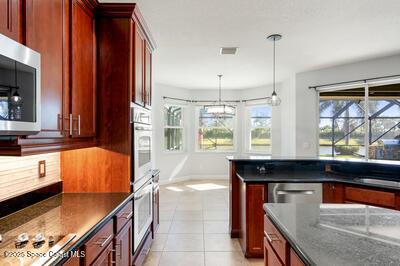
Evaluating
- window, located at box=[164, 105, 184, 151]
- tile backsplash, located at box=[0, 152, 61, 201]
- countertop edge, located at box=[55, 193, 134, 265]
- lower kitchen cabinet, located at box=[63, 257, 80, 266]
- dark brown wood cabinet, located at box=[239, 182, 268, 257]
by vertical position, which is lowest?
dark brown wood cabinet, located at box=[239, 182, 268, 257]

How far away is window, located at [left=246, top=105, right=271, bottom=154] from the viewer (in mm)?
7035

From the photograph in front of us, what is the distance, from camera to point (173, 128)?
23.1 feet

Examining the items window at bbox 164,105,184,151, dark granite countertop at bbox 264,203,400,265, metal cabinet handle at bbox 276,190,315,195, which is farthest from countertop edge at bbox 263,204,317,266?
window at bbox 164,105,184,151

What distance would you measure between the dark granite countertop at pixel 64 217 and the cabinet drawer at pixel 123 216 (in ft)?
0.19

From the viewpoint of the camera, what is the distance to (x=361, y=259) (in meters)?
1.03

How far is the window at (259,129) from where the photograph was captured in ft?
23.1

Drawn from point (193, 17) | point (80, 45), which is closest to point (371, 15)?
point (193, 17)

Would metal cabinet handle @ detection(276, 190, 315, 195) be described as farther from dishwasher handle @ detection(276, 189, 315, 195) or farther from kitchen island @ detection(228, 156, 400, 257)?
kitchen island @ detection(228, 156, 400, 257)

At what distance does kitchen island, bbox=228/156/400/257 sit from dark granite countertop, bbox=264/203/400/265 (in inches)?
40.9

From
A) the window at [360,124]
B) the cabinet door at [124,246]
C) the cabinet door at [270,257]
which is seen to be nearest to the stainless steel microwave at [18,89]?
the cabinet door at [124,246]

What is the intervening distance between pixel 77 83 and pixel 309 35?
2.85 metres

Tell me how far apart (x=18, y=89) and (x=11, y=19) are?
340 millimetres

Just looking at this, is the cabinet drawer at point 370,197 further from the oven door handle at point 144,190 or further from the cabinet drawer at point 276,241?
the oven door handle at point 144,190

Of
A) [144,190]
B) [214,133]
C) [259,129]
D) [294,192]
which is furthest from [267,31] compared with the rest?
[214,133]
